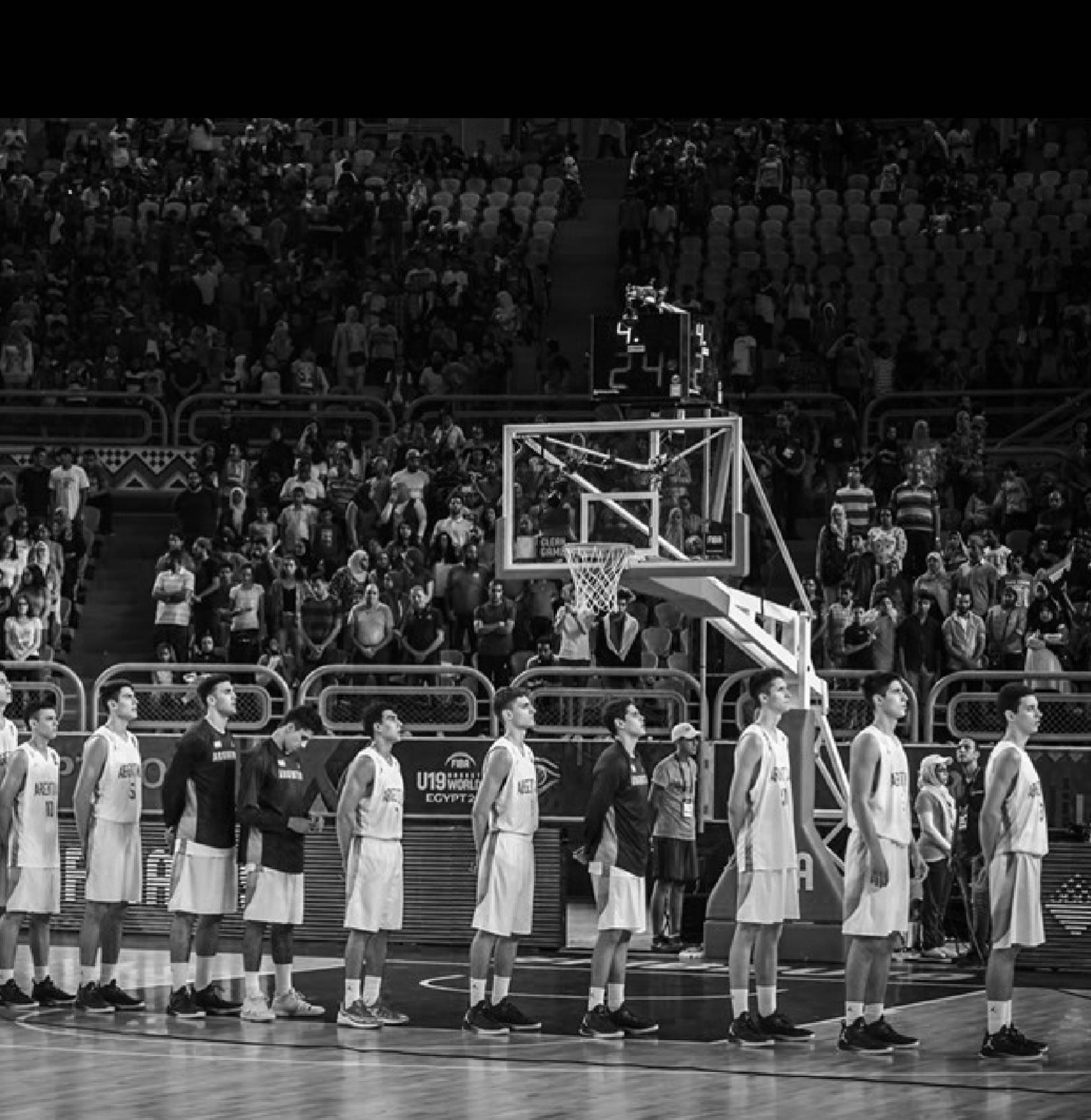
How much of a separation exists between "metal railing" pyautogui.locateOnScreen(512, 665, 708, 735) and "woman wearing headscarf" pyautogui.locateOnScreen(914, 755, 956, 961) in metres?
1.89

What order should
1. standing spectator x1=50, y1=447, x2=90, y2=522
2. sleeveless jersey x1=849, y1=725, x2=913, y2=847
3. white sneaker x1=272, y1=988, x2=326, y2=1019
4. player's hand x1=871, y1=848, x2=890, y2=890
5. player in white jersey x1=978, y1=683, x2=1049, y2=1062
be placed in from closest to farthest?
player in white jersey x1=978, y1=683, x2=1049, y2=1062
player's hand x1=871, y1=848, x2=890, y2=890
sleeveless jersey x1=849, y1=725, x2=913, y2=847
white sneaker x1=272, y1=988, x2=326, y2=1019
standing spectator x1=50, y1=447, x2=90, y2=522

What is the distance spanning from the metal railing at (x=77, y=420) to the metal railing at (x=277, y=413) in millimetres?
371

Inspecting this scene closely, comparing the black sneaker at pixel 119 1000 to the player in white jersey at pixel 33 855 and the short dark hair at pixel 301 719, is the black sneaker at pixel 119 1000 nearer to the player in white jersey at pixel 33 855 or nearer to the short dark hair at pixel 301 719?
the player in white jersey at pixel 33 855

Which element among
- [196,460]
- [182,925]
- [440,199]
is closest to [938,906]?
[182,925]

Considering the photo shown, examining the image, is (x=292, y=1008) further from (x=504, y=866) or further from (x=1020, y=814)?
(x=1020, y=814)

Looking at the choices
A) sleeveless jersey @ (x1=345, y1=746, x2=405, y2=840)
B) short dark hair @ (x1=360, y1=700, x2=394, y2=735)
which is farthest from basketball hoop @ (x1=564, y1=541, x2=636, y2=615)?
sleeveless jersey @ (x1=345, y1=746, x2=405, y2=840)

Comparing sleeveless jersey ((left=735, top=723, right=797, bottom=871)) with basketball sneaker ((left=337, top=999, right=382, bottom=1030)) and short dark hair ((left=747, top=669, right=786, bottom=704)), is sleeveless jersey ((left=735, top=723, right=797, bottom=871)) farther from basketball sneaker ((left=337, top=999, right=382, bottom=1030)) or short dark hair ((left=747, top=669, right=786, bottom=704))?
basketball sneaker ((left=337, top=999, right=382, bottom=1030))

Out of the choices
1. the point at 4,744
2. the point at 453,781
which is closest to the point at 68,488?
the point at 453,781

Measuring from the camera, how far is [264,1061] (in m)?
10.8

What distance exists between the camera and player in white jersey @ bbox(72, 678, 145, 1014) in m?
12.8

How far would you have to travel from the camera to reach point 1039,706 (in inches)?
663

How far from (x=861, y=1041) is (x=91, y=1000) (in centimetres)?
480

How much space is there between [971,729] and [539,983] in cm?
580

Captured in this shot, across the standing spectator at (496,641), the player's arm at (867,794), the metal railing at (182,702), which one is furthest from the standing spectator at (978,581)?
the player's arm at (867,794)
